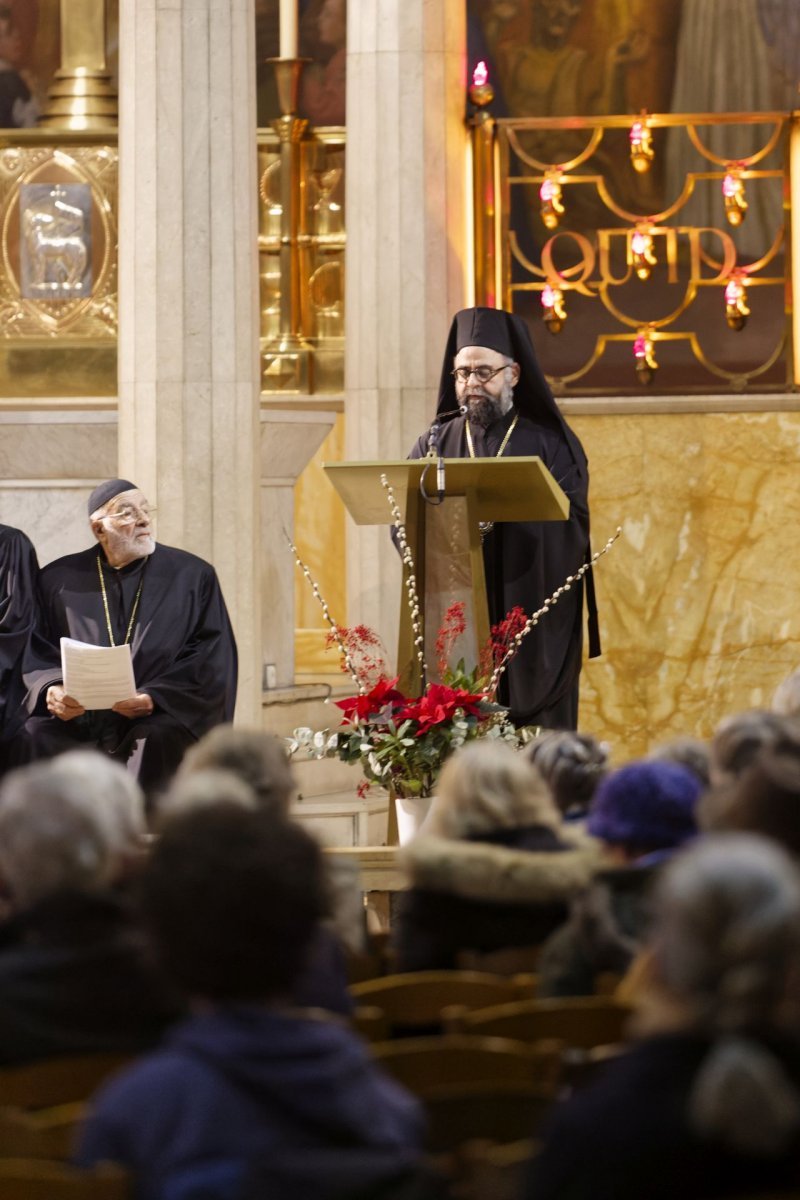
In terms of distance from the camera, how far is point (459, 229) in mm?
13070

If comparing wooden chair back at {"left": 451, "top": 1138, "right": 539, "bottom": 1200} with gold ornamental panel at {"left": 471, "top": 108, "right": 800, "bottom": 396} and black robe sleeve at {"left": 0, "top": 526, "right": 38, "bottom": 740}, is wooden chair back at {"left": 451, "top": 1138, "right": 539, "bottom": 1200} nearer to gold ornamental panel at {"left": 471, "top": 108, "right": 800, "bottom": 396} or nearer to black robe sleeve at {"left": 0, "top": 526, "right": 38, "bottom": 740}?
black robe sleeve at {"left": 0, "top": 526, "right": 38, "bottom": 740}

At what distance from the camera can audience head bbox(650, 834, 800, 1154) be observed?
9.48ft

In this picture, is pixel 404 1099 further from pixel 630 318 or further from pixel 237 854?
pixel 630 318

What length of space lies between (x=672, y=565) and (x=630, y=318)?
1.71 meters

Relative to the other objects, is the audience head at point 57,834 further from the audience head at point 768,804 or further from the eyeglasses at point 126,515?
the eyeglasses at point 126,515

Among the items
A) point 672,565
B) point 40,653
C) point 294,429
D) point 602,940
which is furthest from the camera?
point 672,565

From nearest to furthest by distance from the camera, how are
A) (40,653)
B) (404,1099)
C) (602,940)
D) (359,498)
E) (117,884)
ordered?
(404,1099), (117,884), (602,940), (359,498), (40,653)

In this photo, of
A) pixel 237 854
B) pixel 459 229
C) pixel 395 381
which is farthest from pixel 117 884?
pixel 459 229

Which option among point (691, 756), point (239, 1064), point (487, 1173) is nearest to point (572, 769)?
point (691, 756)

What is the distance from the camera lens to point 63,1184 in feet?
10.2

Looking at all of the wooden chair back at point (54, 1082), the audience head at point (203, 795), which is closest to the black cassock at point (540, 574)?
the audience head at point (203, 795)

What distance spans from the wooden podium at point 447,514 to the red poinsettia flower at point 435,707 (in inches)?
22.4

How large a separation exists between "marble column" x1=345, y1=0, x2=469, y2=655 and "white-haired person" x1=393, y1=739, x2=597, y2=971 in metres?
7.33

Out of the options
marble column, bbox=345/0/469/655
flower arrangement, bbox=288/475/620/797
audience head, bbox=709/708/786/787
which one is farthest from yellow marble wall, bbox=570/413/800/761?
audience head, bbox=709/708/786/787
